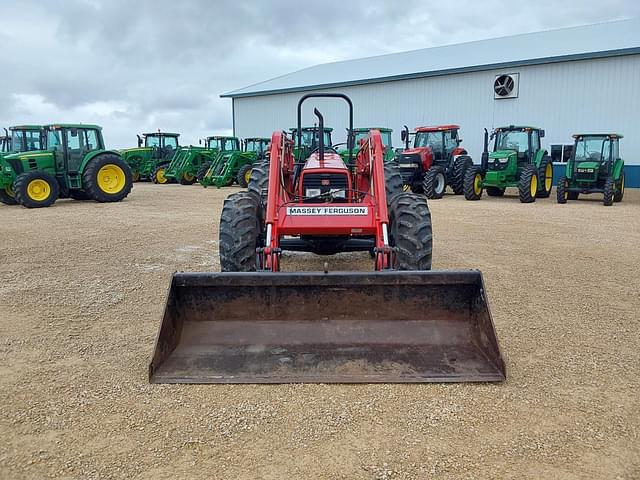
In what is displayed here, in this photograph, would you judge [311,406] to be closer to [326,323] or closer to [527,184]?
[326,323]

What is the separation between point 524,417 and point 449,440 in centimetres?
50

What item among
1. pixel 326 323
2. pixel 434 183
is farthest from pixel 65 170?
pixel 326 323

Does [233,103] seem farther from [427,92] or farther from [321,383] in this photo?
[321,383]

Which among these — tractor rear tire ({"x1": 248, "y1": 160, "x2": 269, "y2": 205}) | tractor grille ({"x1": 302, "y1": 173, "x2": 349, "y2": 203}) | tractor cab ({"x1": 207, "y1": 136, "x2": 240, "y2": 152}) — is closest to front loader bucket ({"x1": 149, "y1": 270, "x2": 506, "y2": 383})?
tractor grille ({"x1": 302, "y1": 173, "x2": 349, "y2": 203})

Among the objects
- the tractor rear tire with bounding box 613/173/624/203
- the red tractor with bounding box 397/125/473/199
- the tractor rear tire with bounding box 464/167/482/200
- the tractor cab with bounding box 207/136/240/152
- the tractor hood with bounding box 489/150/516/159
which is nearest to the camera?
the tractor rear tire with bounding box 613/173/624/203

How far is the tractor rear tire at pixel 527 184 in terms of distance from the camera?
15102mm

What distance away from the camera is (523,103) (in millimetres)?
21172

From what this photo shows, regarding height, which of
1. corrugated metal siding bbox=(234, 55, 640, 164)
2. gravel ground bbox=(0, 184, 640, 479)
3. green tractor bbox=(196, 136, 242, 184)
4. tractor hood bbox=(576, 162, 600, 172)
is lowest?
gravel ground bbox=(0, 184, 640, 479)

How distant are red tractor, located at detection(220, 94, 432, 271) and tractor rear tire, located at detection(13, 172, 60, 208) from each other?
384 inches

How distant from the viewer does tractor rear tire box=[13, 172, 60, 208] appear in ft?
43.4

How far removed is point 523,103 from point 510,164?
249 inches

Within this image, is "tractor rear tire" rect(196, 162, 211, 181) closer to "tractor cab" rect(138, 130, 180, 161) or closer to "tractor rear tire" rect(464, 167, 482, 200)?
"tractor cab" rect(138, 130, 180, 161)

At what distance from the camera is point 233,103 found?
32938mm

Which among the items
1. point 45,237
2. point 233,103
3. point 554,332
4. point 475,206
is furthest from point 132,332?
point 233,103
